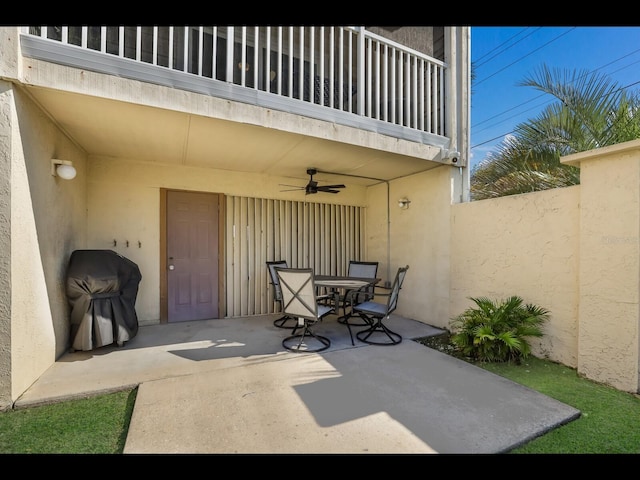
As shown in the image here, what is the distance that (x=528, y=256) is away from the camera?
4.07 metres

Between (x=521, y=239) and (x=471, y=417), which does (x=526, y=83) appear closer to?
(x=521, y=239)

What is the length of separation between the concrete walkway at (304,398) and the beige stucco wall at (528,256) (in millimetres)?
1226

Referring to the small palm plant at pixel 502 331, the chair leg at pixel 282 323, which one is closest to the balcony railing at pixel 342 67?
the small palm plant at pixel 502 331

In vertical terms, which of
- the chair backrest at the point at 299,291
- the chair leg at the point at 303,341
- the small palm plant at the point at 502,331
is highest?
the chair backrest at the point at 299,291

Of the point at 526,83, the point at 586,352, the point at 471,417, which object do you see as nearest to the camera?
the point at 471,417

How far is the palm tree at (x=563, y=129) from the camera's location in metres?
4.61

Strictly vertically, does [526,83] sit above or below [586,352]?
above

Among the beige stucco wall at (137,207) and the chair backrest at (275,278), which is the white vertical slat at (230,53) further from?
the chair backrest at (275,278)

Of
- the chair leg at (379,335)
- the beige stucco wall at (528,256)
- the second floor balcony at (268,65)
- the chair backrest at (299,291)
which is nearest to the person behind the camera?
the second floor balcony at (268,65)

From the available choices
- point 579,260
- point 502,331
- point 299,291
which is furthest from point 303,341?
point 579,260

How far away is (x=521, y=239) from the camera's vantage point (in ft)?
13.6
